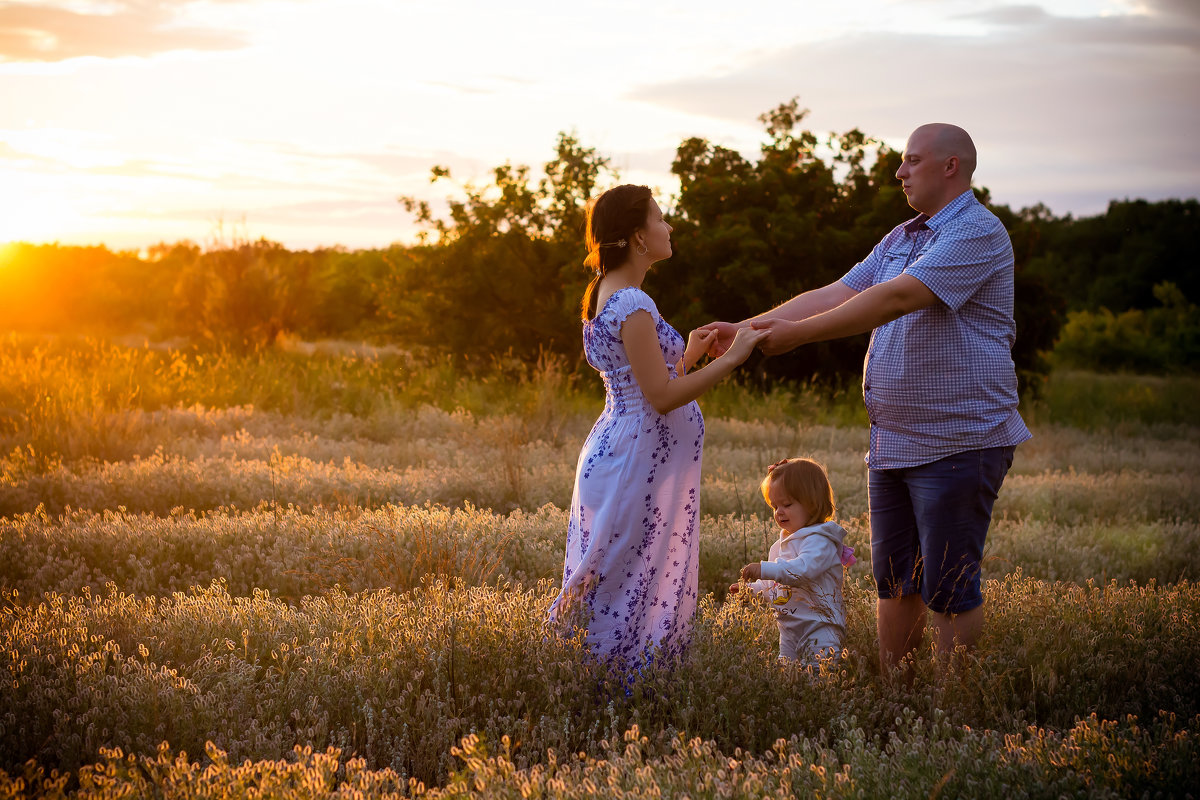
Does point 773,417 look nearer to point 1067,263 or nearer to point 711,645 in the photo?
point 711,645

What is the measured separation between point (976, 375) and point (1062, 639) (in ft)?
5.36

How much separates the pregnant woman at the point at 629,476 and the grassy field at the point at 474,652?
0.72 feet

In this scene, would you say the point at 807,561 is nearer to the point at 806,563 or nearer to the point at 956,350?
the point at 806,563

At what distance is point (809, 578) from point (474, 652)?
1630 millimetres

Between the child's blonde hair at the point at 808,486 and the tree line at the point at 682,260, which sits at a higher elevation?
the tree line at the point at 682,260

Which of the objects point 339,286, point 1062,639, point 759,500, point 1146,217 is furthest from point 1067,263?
point 1062,639

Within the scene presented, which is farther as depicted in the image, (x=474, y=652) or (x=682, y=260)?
(x=682, y=260)

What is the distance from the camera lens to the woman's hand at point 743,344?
3.63 meters

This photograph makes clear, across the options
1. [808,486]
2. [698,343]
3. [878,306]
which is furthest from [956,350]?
[698,343]

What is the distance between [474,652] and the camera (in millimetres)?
3906

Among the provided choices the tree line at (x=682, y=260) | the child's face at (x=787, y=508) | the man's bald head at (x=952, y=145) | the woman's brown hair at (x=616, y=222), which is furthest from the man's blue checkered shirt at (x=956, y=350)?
the tree line at (x=682, y=260)

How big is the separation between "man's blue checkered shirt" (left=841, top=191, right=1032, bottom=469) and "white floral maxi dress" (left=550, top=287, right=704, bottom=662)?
0.91m

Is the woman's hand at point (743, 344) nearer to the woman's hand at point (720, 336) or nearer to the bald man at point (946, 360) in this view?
the bald man at point (946, 360)

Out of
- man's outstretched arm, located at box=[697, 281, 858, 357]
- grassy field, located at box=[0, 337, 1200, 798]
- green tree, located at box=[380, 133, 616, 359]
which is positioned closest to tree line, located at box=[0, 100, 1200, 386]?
green tree, located at box=[380, 133, 616, 359]
